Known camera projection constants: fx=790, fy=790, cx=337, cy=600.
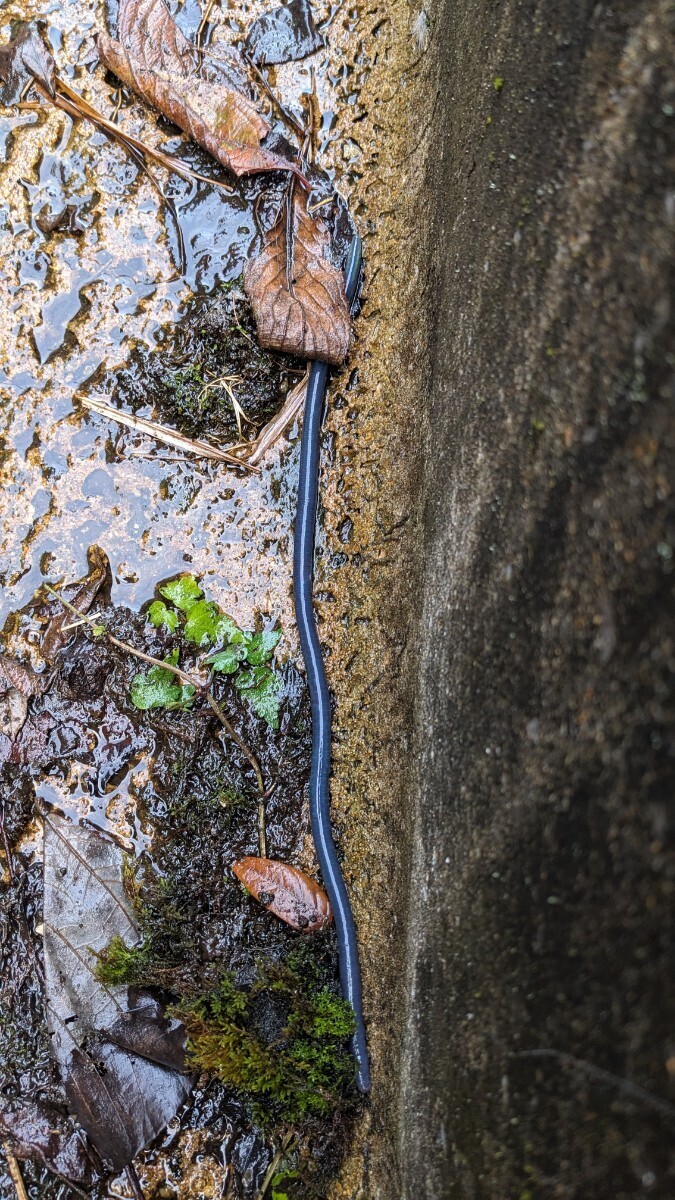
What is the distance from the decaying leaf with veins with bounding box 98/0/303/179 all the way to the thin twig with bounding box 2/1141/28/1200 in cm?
311

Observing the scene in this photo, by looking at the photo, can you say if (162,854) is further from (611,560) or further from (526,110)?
(526,110)

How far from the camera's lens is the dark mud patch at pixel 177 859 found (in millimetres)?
2330

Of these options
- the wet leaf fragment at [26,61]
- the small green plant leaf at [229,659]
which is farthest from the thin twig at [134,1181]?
the wet leaf fragment at [26,61]

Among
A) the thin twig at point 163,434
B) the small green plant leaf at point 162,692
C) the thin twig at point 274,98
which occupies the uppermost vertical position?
the thin twig at point 274,98

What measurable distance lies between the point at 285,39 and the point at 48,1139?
359 cm

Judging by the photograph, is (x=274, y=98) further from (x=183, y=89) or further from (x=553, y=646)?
(x=553, y=646)

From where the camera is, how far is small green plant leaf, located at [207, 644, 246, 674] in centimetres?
251

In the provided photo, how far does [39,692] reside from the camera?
2.55 metres

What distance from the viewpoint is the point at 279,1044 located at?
2.23m

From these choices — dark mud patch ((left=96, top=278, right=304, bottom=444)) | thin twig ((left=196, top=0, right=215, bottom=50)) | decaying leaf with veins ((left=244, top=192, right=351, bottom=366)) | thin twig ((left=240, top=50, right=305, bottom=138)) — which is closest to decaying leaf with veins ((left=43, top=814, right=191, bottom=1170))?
dark mud patch ((left=96, top=278, right=304, bottom=444))

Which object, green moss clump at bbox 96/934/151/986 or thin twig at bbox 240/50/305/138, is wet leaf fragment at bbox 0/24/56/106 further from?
green moss clump at bbox 96/934/151/986

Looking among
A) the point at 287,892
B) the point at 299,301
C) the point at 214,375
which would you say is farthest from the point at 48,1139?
the point at 299,301

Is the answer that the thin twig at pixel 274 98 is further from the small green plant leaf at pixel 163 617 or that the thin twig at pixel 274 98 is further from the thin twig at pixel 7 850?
the thin twig at pixel 7 850

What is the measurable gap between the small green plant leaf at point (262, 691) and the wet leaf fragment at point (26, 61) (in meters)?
2.08
